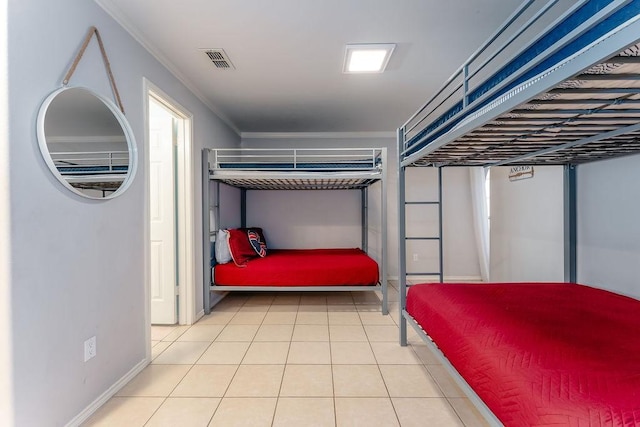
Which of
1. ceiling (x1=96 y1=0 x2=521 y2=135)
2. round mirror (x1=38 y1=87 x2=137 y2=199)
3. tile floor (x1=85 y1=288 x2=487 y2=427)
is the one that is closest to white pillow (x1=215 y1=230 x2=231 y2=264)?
tile floor (x1=85 y1=288 x2=487 y2=427)

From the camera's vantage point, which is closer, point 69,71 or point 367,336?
point 69,71

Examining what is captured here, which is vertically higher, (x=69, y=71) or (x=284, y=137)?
(x=284, y=137)

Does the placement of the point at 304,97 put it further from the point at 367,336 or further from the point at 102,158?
the point at 367,336

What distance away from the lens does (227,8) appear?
198 centimetres

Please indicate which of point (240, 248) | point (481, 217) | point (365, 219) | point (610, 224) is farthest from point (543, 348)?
point (481, 217)

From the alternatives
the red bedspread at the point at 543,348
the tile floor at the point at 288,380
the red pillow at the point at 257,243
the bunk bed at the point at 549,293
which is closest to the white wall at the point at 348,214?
the red pillow at the point at 257,243

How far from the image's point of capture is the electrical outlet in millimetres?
1766

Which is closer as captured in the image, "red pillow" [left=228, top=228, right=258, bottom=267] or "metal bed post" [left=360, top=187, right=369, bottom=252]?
"red pillow" [left=228, top=228, right=258, bottom=267]

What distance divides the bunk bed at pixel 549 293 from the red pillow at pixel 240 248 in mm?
2127

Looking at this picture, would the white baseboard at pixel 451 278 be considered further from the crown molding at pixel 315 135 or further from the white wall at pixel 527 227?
the crown molding at pixel 315 135

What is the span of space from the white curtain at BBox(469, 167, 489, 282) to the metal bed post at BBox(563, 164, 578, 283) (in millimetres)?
1996

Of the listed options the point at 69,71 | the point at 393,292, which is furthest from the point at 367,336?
the point at 69,71

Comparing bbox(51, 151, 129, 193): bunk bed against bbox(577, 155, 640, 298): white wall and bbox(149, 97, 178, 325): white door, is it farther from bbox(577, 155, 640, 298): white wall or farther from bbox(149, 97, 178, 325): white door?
bbox(577, 155, 640, 298): white wall

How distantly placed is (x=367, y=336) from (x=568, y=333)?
170 cm
